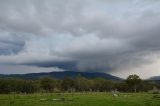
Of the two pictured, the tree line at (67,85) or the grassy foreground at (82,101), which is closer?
the grassy foreground at (82,101)

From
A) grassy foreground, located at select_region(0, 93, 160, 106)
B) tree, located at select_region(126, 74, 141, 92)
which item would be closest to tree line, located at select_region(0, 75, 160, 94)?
tree, located at select_region(126, 74, 141, 92)

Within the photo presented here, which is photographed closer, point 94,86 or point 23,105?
point 23,105

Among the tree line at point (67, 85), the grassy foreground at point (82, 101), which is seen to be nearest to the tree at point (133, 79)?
the tree line at point (67, 85)

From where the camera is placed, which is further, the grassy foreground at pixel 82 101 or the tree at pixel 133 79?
the tree at pixel 133 79

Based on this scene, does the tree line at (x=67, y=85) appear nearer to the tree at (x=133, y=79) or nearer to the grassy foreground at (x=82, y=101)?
the tree at (x=133, y=79)

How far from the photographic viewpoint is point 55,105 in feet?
157

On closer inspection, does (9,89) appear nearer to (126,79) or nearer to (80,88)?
(80,88)

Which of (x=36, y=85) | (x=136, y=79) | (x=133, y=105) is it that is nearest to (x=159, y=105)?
(x=133, y=105)

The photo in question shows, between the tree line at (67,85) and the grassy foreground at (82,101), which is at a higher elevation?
the tree line at (67,85)

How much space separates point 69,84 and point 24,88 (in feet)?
106

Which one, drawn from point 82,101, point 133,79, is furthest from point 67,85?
point 82,101

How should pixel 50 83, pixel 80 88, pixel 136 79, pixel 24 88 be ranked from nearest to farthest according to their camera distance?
pixel 136 79
pixel 24 88
pixel 50 83
pixel 80 88

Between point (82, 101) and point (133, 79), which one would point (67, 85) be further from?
point (82, 101)

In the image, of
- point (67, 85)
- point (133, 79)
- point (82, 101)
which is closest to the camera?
point (82, 101)
